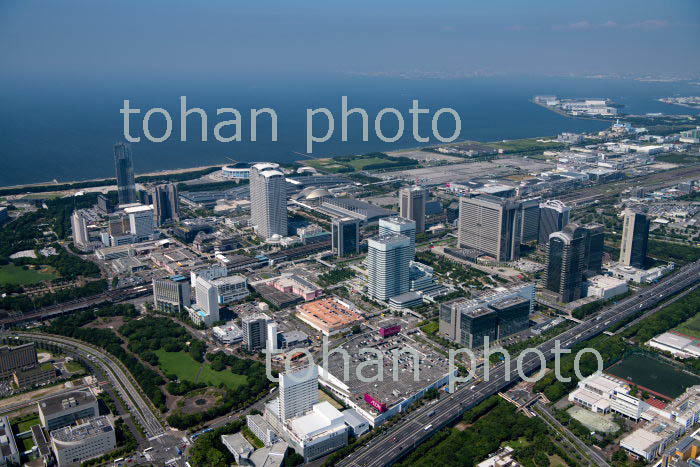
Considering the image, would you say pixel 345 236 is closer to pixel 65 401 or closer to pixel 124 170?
pixel 124 170

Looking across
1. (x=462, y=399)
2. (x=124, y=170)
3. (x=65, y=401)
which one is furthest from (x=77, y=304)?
(x=462, y=399)

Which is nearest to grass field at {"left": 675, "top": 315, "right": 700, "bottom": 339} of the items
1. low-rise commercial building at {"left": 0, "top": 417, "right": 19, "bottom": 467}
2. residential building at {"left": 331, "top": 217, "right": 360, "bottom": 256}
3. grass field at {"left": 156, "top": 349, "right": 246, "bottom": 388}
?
residential building at {"left": 331, "top": 217, "right": 360, "bottom": 256}

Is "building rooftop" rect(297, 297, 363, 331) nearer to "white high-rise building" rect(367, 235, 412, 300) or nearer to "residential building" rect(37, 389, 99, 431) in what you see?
"white high-rise building" rect(367, 235, 412, 300)

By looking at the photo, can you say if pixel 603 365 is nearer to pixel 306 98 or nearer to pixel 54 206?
pixel 54 206

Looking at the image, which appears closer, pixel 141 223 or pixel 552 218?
pixel 552 218

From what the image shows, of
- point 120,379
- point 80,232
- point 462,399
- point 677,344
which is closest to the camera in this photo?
point 462,399

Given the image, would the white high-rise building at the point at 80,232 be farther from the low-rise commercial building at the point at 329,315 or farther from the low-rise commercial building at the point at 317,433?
the low-rise commercial building at the point at 317,433
